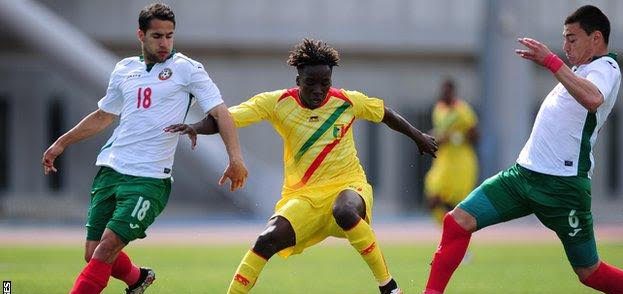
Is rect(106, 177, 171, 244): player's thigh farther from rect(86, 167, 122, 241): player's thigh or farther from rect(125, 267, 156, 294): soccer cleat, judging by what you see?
rect(125, 267, 156, 294): soccer cleat

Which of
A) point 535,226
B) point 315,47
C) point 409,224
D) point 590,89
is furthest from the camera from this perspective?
point 409,224

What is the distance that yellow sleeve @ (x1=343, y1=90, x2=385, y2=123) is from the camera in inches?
410

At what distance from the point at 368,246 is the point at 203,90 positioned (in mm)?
1677

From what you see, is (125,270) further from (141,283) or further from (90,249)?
(90,249)

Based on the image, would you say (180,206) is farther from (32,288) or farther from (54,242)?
(32,288)

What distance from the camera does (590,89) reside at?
30.1 ft

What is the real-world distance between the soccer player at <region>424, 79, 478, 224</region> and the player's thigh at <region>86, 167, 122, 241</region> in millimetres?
8786

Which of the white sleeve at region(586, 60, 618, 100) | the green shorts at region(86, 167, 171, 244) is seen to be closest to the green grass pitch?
the green shorts at region(86, 167, 171, 244)

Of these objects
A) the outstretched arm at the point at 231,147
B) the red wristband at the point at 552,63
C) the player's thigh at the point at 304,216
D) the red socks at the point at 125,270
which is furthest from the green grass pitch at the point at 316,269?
the red wristband at the point at 552,63

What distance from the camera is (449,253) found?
9.73 metres

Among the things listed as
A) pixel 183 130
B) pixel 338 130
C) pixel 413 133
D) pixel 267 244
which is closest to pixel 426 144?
pixel 413 133

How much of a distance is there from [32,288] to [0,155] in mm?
20351

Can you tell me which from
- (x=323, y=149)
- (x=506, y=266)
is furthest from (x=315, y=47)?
(x=506, y=266)

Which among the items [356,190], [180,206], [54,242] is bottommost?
[180,206]
